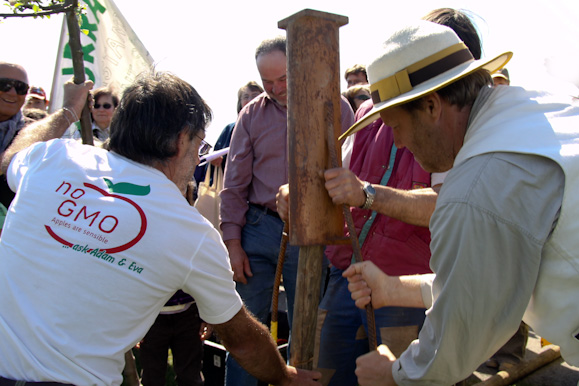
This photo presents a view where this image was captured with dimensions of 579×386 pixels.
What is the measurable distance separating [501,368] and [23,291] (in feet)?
12.0

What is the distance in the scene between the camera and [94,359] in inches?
69.3

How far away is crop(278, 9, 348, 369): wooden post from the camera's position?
6.59 ft

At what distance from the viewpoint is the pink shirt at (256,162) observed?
326 cm

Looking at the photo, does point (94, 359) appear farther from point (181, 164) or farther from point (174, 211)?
point (181, 164)

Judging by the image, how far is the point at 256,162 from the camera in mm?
3332

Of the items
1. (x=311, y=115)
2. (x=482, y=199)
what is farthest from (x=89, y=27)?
(x=482, y=199)

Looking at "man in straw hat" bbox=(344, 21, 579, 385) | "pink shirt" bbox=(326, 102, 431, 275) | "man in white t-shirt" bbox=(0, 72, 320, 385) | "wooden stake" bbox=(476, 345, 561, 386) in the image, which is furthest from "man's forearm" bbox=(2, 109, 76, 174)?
"wooden stake" bbox=(476, 345, 561, 386)

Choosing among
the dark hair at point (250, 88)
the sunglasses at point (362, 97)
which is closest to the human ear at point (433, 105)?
the sunglasses at point (362, 97)

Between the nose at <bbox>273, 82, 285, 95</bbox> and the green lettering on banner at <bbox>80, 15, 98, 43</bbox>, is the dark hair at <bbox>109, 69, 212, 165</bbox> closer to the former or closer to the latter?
the nose at <bbox>273, 82, 285, 95</bbox>

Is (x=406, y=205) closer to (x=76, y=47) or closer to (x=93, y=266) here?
(x=93, y=266)

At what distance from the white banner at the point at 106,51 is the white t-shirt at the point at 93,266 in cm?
330

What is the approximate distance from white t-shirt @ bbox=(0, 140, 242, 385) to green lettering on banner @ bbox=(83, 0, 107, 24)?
12.1 ft

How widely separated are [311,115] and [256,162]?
1.34 m

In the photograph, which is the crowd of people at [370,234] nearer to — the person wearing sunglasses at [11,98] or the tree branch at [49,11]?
the person wearing sunglasses at [11,98]
